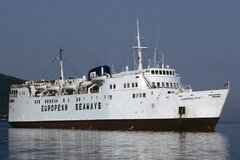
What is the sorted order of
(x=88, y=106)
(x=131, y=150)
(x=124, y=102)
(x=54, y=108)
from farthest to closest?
(x=54, y=108) < (x=88, y=106) < (x=124, y=102) < (x=131, y=150)

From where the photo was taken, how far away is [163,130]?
5762cm

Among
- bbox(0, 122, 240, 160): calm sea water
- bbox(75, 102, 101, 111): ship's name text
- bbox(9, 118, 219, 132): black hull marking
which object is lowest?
bbox(0, 122, 240, 160): calm sea water

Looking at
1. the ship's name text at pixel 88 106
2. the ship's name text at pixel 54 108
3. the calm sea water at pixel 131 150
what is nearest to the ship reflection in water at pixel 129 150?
the calm sea water at pixel 131 150

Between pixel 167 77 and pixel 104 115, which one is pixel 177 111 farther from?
pixel 104 115

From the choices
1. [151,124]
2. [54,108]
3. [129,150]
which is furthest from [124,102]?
[129,150]

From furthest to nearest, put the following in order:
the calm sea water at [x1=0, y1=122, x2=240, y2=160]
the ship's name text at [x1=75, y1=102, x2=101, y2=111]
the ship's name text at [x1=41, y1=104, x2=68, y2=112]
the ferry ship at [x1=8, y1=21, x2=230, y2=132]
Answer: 1. the ship's name text at [x1=41, y1=104, x2=68, y2=112]
2. the ship's name text at [x1=75, y1=102, x2=101, y2=111]
3. the ferry ship at [x1=8, y1=21, x2=230, y2=132]
4. the calm sea water at [x1=0, y1=122, x2=240, y2=160]

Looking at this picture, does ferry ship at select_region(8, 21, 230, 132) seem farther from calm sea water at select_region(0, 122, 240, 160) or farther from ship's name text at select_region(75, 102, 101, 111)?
calm sea water at select_region(0, 122, 240, 160)

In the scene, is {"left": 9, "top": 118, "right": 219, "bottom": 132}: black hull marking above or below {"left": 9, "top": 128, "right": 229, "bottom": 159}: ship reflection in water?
above

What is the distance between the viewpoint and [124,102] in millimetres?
60438

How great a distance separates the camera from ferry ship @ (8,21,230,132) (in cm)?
5519

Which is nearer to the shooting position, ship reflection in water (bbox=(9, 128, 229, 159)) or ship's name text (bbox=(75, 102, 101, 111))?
ship reflection in water (bbox=(9, 128, 229, 159))

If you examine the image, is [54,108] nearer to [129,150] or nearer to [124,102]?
[124,102]

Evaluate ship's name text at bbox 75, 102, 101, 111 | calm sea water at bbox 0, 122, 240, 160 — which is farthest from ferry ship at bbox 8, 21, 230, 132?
calm sea water at bbox 0, 122, 240, 160

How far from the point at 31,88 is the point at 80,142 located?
31.8 metres
